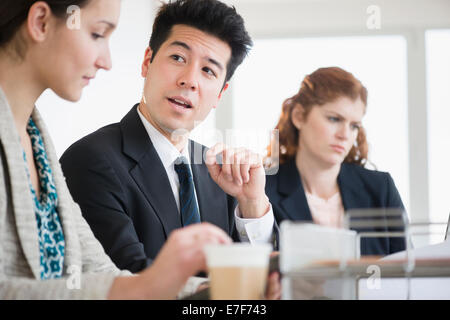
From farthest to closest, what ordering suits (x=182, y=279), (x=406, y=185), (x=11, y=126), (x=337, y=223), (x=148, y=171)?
(x=406, y=185) < (x=337, y=223) < (x=148, y=171) < (x=11, y=126) < (x=182, y=279)

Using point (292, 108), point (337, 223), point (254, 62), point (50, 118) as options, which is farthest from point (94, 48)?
point (254, 62)

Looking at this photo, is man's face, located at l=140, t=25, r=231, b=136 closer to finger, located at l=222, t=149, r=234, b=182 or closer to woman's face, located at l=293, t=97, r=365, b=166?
finger, located at l=222, t=149, r=234, b=182

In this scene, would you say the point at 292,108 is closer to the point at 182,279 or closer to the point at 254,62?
the point at 254,62

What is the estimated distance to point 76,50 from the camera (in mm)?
917

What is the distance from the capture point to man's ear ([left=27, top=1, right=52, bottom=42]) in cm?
92

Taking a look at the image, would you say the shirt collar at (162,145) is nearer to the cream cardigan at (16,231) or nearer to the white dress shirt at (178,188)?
the white dress shirt at (178,188)

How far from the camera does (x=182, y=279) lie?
677 millimetres

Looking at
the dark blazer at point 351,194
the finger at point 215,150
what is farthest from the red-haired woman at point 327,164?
the finger at point 215,150

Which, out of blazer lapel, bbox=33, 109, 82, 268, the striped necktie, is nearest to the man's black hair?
the striped necktie

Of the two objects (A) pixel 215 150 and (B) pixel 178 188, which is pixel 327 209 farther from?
(A) pixel 215 150

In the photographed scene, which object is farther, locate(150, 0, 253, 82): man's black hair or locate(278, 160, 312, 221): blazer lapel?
locate(278, 160, 312, 221): blazer lapel

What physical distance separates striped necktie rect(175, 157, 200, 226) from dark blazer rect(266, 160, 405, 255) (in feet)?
2.18

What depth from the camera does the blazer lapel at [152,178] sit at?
60.5 inches

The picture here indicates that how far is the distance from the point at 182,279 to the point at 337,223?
172cm
